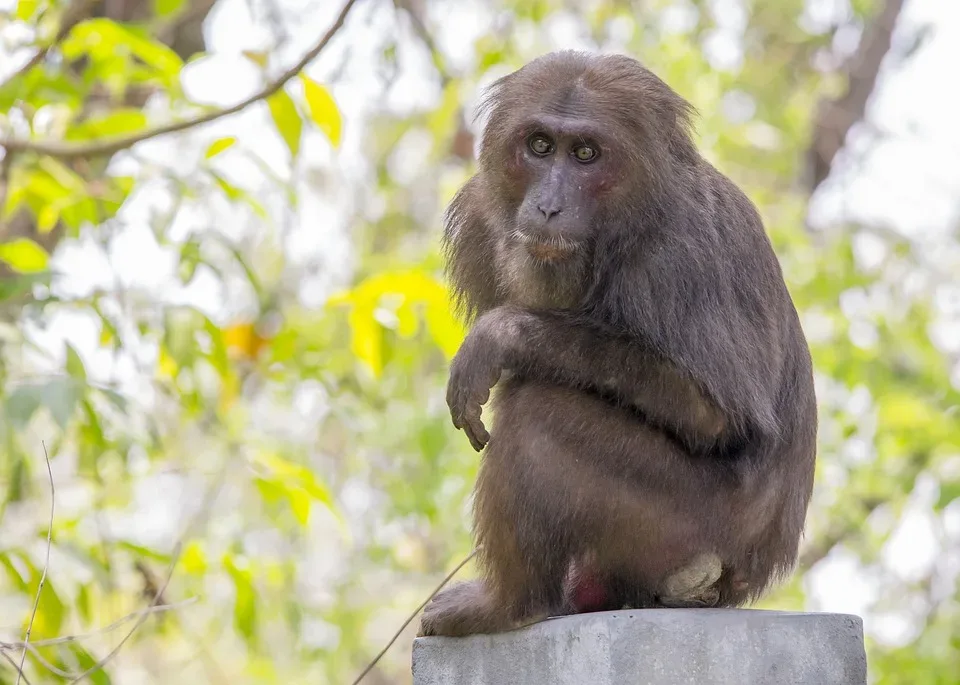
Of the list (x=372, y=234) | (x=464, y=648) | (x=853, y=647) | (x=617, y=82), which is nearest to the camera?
(x=853, y=647)

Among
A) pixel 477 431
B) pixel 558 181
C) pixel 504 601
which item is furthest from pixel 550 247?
pixel 504 601

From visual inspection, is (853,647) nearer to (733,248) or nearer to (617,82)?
(733,248)

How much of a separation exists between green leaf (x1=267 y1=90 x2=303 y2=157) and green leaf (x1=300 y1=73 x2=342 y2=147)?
0.07 meters

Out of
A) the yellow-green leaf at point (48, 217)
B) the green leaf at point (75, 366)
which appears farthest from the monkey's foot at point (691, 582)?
the yellow-green leaf at point (48, 217)

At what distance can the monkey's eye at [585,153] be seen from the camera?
4031 millimetres

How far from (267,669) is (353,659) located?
227 cm

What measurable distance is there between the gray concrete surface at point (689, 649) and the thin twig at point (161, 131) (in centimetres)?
230

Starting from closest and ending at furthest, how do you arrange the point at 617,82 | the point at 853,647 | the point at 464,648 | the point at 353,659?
the point at 853,647, the point at 464,648, the point at 617,82, the point at 353,659

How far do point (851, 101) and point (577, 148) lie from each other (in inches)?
371

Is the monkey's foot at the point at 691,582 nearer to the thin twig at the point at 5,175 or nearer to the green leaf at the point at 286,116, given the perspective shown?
the green leaf at the point at 286,116

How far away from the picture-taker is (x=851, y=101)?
12.6m

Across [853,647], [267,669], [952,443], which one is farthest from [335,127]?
[267,669]

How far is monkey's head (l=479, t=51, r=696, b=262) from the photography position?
3900 mm

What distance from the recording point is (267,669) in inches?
478
